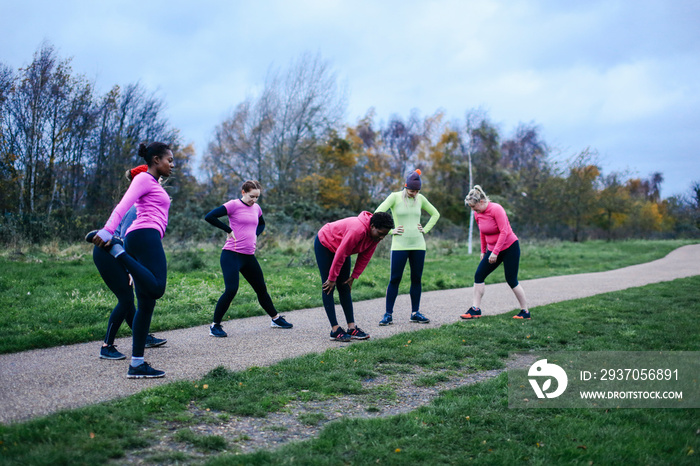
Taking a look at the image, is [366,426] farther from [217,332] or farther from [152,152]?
[217,332]

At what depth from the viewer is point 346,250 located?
5.61 metres

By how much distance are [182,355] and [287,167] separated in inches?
1134

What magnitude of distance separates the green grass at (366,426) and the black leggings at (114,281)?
1275mm

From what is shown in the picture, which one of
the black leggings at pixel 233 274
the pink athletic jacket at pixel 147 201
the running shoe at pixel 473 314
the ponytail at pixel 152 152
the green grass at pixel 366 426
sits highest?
the ponytail at pixel 152 152

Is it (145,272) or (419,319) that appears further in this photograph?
(419,319)

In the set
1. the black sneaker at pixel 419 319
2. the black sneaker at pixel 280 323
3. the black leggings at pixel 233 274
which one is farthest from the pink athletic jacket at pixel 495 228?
the black leggings at pixel 233 274

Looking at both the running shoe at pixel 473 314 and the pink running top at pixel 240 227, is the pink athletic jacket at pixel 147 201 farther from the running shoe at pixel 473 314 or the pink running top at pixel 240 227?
the running shoe at pixel 473 314

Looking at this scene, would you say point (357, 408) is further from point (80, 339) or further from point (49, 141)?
point (49, 141)

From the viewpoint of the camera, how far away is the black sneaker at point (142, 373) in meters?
4.42

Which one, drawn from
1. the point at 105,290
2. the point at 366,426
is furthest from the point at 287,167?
the point at 366,426

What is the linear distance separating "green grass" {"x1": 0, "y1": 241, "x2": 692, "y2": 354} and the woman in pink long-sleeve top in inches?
71.8

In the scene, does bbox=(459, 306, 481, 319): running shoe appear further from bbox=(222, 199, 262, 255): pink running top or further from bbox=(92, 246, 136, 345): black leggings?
bbox=(92, 246, 136, 345): black leggings

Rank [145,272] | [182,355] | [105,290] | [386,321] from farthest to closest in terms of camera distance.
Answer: [105,290]
[386,321]
[182,355]
[145,272]

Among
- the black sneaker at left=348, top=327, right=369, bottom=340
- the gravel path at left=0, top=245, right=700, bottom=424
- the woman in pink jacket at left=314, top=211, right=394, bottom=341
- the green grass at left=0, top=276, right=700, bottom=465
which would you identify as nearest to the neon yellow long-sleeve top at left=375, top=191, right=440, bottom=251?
the gravel path at left=0, top=245, right=700, bottom=424
